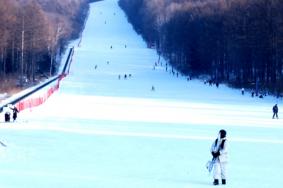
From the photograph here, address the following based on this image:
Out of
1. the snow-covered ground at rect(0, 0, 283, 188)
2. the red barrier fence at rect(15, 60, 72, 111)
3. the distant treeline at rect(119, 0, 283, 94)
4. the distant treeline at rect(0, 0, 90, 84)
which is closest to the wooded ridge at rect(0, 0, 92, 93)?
the distant treeline at rect(0, 0, 90, 84)

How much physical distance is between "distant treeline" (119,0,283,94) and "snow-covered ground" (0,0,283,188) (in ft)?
26.6

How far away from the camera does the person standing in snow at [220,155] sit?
15492 millimetres

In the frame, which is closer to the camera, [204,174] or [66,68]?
[204,174]

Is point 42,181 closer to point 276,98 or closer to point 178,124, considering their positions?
point 178,124

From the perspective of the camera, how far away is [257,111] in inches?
1692

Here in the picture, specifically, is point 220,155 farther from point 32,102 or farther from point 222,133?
point 32,102

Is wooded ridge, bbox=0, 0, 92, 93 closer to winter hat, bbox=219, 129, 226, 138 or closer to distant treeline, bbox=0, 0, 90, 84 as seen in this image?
distant treeline, bbox=0, 0, 90, 84

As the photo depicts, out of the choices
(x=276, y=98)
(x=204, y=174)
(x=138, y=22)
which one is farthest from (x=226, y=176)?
(x=138, y=22)

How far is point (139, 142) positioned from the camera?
2444 cm

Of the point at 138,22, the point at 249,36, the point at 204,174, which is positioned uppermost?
the point at 138,22

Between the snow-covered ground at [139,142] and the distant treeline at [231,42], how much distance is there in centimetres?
810

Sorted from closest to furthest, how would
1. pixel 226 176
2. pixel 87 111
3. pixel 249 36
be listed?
pixel 226 176 < pixel 87 111 < pixel 249 36

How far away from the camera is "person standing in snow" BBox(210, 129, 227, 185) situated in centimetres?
1549

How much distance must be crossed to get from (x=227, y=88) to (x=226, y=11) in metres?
16.8
